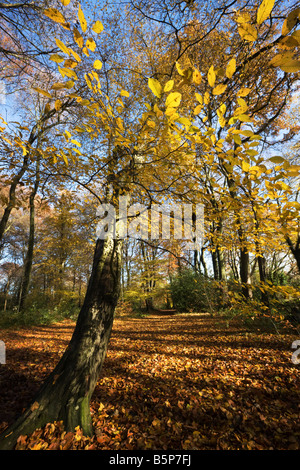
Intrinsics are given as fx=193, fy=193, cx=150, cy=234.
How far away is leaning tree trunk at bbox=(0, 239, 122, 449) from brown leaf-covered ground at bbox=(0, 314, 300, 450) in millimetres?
95

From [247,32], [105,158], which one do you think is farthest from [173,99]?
[105,158]

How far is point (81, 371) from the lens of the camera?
6.81 feet

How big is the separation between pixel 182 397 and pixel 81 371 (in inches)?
56.7

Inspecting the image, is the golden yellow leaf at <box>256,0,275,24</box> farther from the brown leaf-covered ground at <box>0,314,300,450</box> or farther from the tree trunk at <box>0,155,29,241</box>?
the brown leaf-covered ground at <box>0,314,300,450</box>

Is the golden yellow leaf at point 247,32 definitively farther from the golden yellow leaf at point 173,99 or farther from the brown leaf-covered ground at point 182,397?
the brown leaf-covered ground at point 182,397

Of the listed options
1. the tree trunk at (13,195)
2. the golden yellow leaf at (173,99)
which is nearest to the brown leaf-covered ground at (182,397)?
the tree trunk at (13,195)

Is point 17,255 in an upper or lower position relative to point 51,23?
lower

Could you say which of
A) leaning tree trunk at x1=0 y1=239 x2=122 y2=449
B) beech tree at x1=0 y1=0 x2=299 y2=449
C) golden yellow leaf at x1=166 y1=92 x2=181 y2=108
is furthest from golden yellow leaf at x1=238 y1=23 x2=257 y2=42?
leaning tree trunk at x1=0 y1=239 x2=122 y2=449

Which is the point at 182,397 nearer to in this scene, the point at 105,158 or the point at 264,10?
the point at 105,158

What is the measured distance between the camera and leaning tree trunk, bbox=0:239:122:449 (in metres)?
1.76
